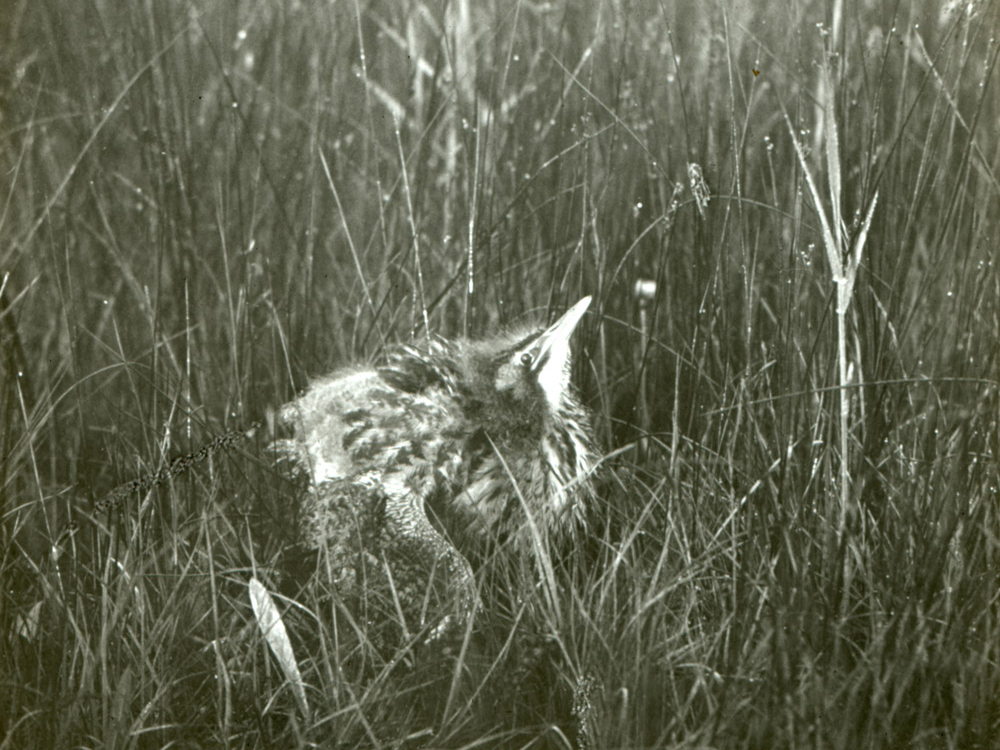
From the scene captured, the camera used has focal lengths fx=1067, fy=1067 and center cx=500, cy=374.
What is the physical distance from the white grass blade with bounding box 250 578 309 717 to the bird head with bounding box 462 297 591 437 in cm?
77

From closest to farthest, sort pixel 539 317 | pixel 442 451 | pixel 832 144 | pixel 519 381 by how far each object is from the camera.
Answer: pixel 832 144 → pixel 442 451 → pixel 519 381 → pixel 539 317

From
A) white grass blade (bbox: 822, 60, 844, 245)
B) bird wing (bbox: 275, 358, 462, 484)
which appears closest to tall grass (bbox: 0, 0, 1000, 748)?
white grass blade (bbox: 822, 60, 844, 245)

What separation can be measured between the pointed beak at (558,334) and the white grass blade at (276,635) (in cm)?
93

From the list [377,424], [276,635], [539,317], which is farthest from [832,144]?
[276,635]

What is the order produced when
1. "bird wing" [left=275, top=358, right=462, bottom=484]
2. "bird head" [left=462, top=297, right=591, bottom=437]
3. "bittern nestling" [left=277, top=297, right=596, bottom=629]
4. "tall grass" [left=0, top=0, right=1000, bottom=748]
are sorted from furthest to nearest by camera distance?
"bird head" [left=462, top=297, right=591, bottom=437], "bird wing" [left=275, top=358, right=462, bottom=484], "bittern nestling" [left=277, top=297, right=596, bottom=629], "tall grass" [left=0, top=0, right=1000, bottom=748]

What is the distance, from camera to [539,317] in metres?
3.12

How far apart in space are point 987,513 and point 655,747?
0.86m

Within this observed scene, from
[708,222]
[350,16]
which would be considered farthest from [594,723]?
[350,16]

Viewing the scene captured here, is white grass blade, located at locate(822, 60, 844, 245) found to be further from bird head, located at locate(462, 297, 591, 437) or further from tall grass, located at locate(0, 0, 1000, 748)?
bird head, located at locate(462, 297, 591, 437)

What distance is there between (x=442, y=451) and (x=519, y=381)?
29 centimetres

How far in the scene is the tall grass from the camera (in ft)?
6.85

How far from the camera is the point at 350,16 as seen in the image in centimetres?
369

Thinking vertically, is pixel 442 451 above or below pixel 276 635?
above

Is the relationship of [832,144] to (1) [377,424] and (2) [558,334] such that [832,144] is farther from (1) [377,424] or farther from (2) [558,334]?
(1) [377,424]
